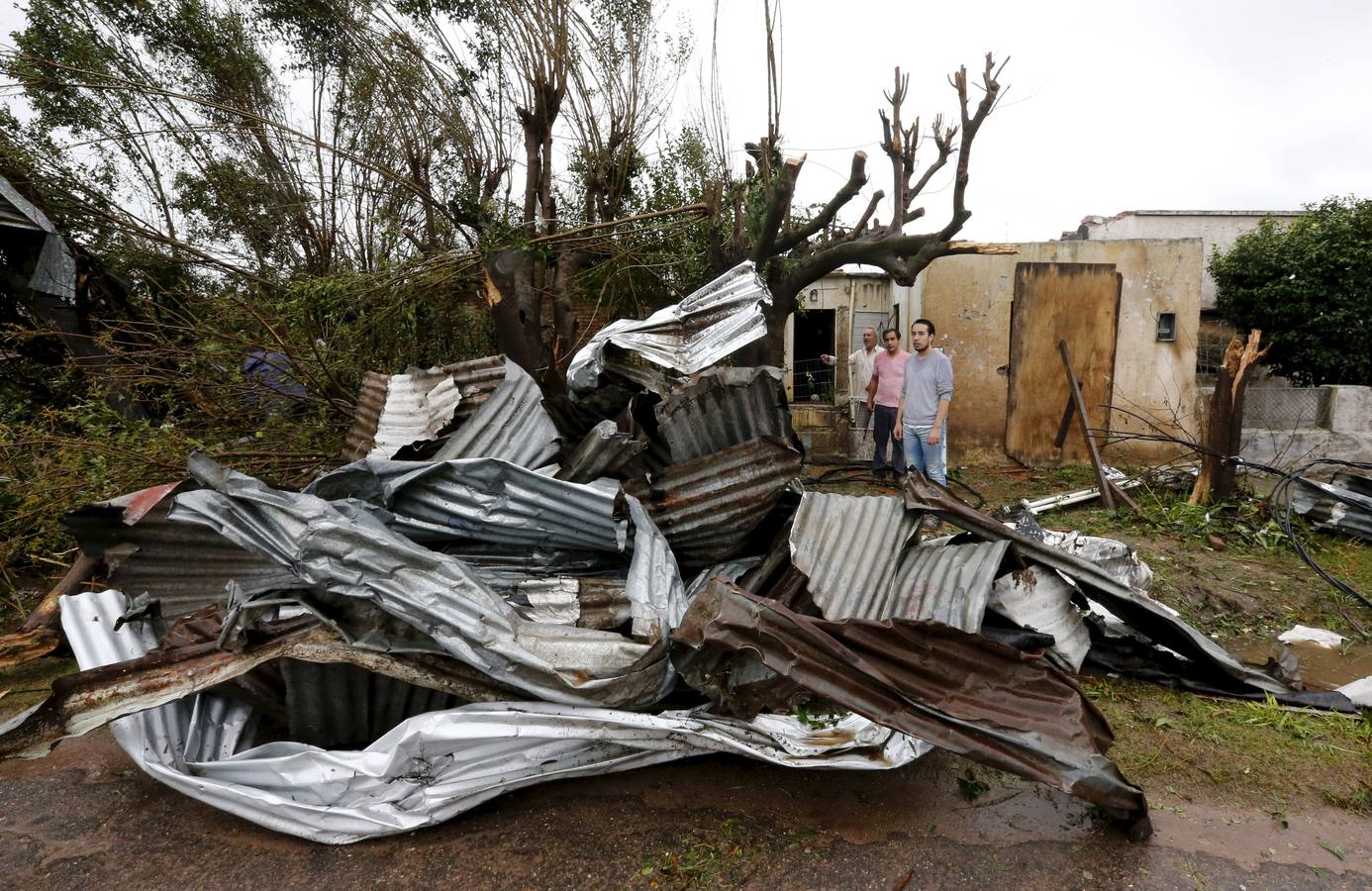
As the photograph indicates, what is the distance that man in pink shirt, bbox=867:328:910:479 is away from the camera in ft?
22.3

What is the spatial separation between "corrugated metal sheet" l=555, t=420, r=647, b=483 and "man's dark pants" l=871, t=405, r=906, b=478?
13.1 ft

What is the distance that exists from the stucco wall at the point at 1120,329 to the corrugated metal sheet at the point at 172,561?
760 centimetres

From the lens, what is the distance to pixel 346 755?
7.88 ft

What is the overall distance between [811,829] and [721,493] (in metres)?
1.44

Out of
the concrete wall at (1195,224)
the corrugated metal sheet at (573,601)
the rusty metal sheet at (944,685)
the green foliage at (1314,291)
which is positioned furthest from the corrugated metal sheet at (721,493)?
the concrete wall at (1195,224)

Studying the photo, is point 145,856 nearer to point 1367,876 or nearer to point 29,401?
point 1367,876

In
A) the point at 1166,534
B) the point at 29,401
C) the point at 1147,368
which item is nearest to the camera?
the point at 1166,534

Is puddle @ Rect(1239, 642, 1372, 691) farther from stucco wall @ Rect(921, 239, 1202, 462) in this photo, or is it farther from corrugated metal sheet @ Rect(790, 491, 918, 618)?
stucco wall @ Rect(921, 239, 1202, 462)

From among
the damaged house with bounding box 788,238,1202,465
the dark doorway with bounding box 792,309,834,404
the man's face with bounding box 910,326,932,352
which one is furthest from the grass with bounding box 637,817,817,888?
the dark doorway with bounding box 792,309,834,404

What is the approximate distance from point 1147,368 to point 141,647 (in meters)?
9.56

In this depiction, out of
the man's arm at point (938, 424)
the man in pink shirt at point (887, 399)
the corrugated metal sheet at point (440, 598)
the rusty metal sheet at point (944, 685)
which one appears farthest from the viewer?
the man in pink shirt at point (887, 399)

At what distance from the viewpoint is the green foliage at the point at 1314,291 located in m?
10.5

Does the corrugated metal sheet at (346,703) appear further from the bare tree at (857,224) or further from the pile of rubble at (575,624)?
the bare tree at (857,224)

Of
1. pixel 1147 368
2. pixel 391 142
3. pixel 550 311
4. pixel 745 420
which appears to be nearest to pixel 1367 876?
pixel 745 420
